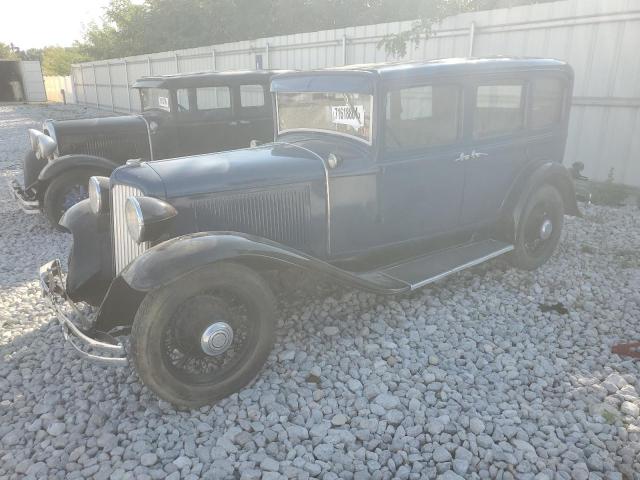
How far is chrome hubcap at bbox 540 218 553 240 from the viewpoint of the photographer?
183 inches

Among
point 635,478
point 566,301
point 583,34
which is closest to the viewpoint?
point 635,478

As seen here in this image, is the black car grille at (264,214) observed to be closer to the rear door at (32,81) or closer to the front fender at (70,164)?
the front fender at (70,164)

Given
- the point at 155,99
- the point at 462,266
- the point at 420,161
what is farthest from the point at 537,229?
the point at 155,99

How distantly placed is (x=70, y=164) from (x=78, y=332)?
3.94 meters

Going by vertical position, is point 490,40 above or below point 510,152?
above

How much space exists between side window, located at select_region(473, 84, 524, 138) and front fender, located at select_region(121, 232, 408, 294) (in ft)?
6.28

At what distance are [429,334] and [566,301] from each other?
1.35 meters

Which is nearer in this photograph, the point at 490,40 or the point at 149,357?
the point at 149,357

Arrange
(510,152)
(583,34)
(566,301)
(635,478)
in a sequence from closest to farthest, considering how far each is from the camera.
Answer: (635,478) → (566,301) → (510,152) → (583,34)

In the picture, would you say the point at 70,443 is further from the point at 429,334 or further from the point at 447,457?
the point at 429,334

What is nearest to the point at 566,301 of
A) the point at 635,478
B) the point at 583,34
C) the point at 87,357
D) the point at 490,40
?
the point at 635,478

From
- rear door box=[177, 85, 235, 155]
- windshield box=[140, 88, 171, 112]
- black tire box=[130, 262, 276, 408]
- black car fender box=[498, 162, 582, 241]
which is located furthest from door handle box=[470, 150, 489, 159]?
windshield box=[140, 88, 171, 112]

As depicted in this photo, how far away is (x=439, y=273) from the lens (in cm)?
380

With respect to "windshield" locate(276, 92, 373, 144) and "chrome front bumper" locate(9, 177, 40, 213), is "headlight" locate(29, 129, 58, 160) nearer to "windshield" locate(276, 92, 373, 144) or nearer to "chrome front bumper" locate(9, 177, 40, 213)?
"chrome front bumper" locate(9, 177, 40, 213)
